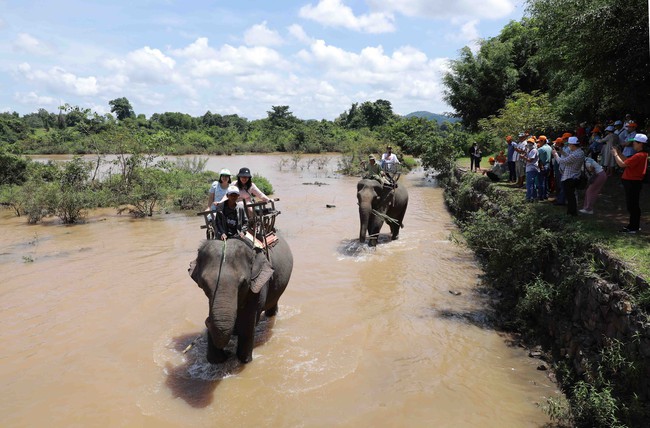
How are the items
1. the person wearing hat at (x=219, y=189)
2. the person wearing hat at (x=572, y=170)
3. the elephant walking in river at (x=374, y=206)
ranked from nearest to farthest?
the person wearing hat at (x=219, y=189), the person wearing hat at (x=572, y=170), the elephant walking in river at (x=374, y=206)

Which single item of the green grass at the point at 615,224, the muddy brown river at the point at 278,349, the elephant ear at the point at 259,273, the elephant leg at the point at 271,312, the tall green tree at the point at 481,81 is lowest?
the muddy brown river at the point at 278,349

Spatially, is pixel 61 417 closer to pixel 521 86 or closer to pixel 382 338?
pixel 382 338

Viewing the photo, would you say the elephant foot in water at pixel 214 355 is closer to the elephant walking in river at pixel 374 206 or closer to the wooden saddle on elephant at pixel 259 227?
the wooden saddle on elephant at pixel 259 227

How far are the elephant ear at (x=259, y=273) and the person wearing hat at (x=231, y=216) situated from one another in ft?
1.75

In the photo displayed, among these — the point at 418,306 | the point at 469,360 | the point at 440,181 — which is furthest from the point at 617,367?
the point at 440,181

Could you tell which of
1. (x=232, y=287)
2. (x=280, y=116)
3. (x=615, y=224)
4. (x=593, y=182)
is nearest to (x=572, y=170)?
(x=593, y=182)

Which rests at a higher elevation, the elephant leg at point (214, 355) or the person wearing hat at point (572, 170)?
the person wearing hat at point (572, 170)

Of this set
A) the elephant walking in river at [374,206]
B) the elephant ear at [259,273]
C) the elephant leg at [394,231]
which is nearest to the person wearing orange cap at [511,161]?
the elephant walking in river at [374,206]

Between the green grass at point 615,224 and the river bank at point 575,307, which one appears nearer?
the river bank at point 575,307

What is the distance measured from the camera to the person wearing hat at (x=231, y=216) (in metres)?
6.12

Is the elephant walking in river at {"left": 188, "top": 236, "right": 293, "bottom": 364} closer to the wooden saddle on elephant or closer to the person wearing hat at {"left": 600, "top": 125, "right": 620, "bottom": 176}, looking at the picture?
the wooden saddle on elephant

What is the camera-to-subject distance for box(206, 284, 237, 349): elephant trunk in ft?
15.3

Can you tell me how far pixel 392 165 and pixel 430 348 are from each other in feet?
21.8

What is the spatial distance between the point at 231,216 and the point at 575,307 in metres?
4.71
